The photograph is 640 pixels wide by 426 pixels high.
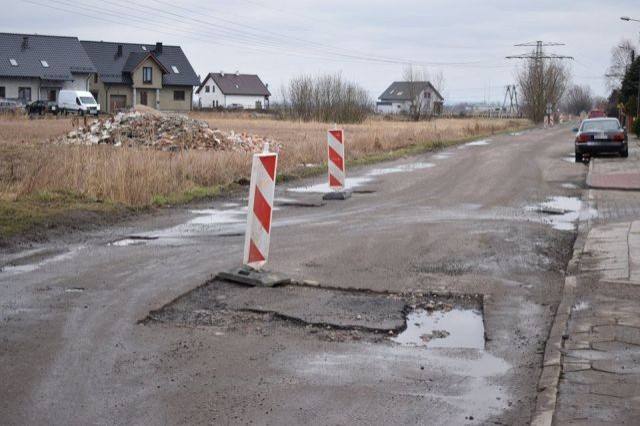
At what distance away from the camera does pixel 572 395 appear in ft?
17.8

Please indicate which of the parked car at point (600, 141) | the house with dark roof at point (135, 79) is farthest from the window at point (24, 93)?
the parked car at point (600, 141)

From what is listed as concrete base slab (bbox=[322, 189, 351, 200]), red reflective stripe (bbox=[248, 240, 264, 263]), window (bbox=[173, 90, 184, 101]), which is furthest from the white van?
red reflective stripe (bbox=[248, 240, 264, 263])

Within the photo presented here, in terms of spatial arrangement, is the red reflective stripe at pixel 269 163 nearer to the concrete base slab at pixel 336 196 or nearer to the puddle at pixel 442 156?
the concrete base slab at pixel 336 196

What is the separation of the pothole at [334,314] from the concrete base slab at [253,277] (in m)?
0.07

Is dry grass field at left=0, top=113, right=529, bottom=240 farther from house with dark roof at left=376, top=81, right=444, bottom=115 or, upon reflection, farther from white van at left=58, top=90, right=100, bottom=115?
house with dark roof at left=376, top=81, right=444, bottom=115

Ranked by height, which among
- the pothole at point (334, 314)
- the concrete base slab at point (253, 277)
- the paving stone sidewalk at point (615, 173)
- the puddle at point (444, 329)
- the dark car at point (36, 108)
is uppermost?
the dark car at point (36, 108)

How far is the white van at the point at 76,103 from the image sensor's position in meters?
70.2

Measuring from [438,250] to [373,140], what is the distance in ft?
80.1

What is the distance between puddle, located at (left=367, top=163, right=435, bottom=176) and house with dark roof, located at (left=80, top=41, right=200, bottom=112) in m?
64.6

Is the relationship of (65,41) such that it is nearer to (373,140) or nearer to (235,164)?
(373,140)

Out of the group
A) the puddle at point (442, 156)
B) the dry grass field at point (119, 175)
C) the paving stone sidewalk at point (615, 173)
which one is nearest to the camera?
the dry grass field at point (119, 175)

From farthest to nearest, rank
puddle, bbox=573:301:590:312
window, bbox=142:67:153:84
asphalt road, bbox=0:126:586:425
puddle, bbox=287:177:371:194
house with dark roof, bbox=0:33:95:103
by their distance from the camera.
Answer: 1. window, bbox=142:67:153:84
2. house with dark roof, bbox=0:33:95:103
3. puddle, bbox=287:177:371:194
4. puddle, bbox=573:301:590:312
5. asphalt road, bbox=0:126:586:425

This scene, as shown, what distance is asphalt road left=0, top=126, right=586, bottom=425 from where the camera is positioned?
17.3ft

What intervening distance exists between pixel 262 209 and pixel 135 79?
82.8m
